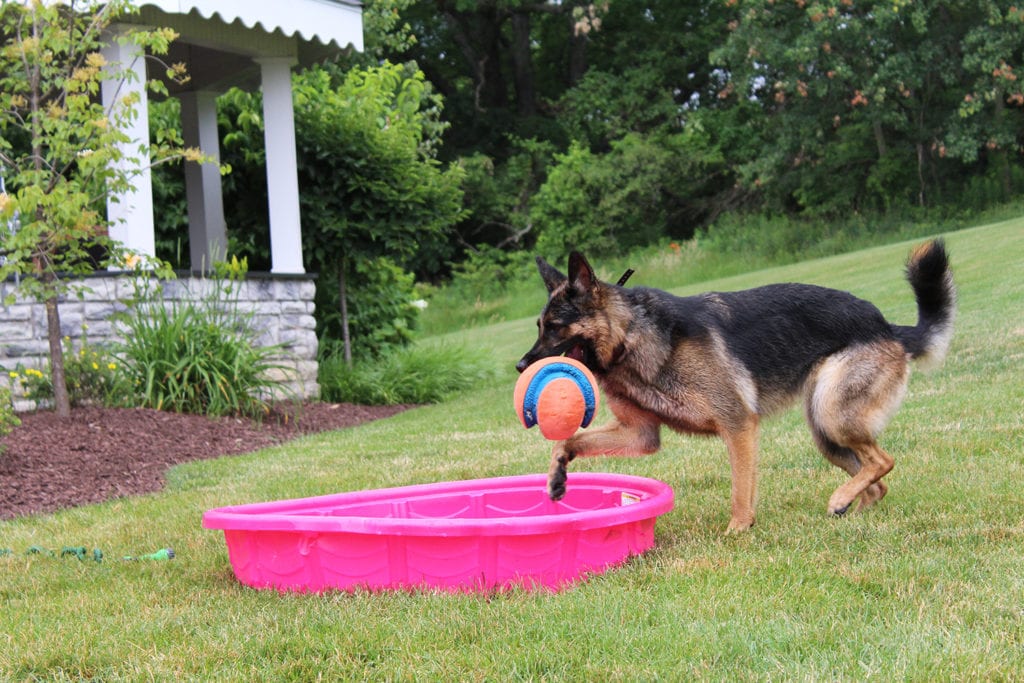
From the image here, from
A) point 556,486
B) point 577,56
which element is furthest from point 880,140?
point 556,486

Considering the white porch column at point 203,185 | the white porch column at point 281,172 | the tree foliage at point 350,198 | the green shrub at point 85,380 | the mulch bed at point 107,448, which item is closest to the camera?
the mulch bed at point 107,448

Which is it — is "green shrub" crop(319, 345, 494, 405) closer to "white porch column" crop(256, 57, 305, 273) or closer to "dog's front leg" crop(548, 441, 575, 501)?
"white porch column" crop(256, 57, 305, 273)

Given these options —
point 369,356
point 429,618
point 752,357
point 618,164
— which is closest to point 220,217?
point 369,356

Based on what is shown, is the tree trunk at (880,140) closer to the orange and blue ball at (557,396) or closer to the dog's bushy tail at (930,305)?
the dog's bushy tail at (930,305)

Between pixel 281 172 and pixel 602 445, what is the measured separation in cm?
678

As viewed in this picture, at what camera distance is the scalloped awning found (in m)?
8.91

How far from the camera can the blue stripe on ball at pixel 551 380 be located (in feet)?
12.5

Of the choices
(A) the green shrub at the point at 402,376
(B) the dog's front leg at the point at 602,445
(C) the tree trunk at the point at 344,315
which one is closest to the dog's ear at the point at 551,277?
(B) the dog's front leg at the point at 602,445

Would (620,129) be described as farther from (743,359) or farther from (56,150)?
(743,359)

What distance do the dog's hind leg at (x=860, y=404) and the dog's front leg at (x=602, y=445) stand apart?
75 centimetres

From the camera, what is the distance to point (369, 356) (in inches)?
466

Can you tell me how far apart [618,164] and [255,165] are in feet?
57.6

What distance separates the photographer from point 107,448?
22.9 feet

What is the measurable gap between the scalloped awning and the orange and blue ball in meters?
6.17
